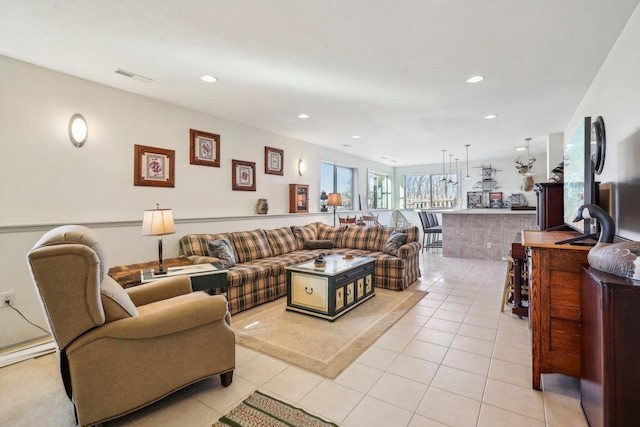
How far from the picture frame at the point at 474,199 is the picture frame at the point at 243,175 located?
23.3ft

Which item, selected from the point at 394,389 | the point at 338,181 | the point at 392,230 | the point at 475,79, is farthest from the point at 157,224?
the point at 338,181

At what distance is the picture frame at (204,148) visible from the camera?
13.4 feet

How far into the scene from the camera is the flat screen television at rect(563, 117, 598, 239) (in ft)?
6.27

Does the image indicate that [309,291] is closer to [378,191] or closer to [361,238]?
[361,238]

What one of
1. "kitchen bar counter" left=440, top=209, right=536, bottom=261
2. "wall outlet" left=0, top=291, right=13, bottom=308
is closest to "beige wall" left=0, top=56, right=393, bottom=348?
"wall outlet" left=0, top=291, right=13, bottom=308

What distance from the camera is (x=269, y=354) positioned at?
2463 mm

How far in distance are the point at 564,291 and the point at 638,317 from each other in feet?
2.19

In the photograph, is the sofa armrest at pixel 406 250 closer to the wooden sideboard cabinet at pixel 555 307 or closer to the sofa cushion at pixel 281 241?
the sofa cushion at pixel 281 241

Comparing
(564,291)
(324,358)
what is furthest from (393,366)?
(564,291)

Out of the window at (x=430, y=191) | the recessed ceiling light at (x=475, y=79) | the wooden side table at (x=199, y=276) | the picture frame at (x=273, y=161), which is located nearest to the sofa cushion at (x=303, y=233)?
the picture frame at (x=273, y=161)

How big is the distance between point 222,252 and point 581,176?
11.5 ft

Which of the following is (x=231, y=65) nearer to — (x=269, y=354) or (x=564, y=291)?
(x=269, y=354)

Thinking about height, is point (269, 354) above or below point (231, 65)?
below

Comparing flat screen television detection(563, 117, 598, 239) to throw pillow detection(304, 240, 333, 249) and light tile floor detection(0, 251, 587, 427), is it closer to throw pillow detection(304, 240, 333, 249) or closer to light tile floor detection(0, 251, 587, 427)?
light tile floor detection(0, 251, 587, 427)
